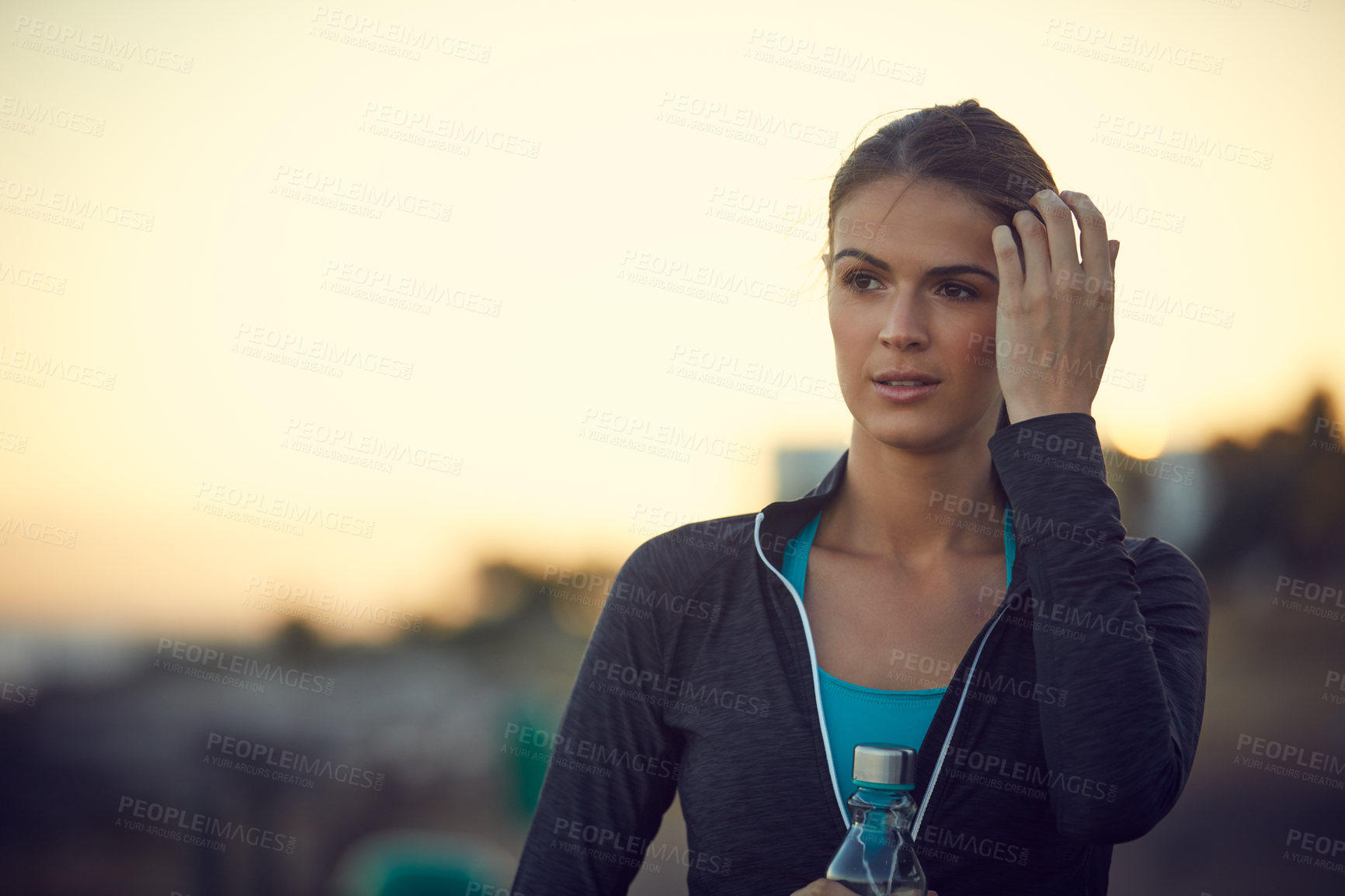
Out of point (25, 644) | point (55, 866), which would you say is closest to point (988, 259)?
point (55, 866)

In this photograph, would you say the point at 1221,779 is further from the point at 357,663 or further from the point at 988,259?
the point at 357,663

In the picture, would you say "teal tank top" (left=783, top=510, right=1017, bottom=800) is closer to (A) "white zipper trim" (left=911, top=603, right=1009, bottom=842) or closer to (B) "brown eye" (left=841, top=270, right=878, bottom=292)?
(A) "white zipper trim" (left=911, top=603, right=1009, bottom=842)

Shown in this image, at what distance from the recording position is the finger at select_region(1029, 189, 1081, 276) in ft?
6.09

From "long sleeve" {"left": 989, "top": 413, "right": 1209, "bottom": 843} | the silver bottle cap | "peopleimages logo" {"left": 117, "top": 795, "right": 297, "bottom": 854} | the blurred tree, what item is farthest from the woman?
the blurred tree

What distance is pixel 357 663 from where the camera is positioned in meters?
56.6

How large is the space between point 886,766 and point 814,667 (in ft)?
1.39

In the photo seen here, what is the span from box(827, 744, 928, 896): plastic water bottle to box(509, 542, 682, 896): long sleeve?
38 cm

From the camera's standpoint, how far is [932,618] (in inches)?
77.8

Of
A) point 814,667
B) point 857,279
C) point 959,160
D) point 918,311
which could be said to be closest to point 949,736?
point 814,667

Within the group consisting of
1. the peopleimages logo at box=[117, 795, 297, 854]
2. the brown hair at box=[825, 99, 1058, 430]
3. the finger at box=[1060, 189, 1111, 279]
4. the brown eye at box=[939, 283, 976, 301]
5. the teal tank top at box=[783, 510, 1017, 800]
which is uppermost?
the brown hair at box=[825, 99, 1058, 430]

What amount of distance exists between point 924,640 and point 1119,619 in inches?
16.8

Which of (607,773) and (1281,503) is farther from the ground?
(1281,503)

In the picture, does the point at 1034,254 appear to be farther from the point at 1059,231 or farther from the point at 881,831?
the point at 881,831

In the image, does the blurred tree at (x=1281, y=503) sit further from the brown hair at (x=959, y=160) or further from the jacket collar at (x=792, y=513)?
the jacket collar at (x=792, y=513)
